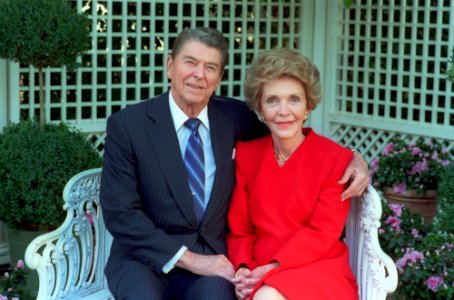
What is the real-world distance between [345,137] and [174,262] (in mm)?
3610

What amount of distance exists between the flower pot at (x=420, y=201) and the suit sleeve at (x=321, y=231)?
256 centimetres

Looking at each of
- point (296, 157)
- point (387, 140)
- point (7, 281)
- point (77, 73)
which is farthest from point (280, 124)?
point (387, 140)

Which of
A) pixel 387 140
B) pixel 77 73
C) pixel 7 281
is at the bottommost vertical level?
pixel 7 281

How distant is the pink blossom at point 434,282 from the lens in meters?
4.62

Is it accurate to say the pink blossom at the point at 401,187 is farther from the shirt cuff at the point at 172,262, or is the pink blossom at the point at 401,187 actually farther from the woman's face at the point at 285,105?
the shirt cuff at the point at 172,262

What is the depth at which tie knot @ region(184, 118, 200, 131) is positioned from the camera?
3.89 m

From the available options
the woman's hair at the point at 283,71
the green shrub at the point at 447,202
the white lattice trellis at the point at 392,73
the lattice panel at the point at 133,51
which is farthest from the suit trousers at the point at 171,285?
the white lattice trellis at the point at 392,73

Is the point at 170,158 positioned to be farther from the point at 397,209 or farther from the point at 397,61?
the point at 397,61

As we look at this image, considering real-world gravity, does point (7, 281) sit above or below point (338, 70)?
below

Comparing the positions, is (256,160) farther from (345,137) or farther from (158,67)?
(345,137)

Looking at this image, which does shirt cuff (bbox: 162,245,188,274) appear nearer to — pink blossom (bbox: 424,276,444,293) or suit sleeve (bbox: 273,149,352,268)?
suit sleeve (bbox: 273,149,352,268)

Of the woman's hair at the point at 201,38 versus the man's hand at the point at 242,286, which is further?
the woman's hair at the point at 201,38

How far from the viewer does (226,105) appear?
405 centimetres

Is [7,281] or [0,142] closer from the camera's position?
[7,281]
